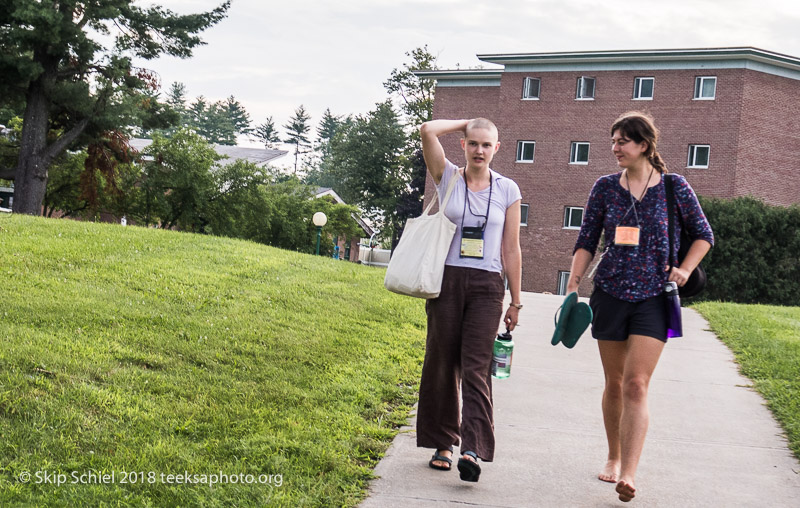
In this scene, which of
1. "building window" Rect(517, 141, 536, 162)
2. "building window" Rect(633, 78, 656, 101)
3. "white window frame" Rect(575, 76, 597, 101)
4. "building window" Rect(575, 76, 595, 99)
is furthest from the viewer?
"building window" Rect(517, 141, 536, 162)

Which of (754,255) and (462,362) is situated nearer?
(462,362)

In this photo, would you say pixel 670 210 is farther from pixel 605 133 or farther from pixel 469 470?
pixel 605 133

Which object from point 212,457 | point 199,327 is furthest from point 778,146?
point 212,457

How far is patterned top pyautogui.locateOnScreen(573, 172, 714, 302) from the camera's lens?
4.63 m

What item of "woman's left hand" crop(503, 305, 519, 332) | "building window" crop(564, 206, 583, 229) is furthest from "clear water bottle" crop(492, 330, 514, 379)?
"building window" crop(564, 206, 583, 229)

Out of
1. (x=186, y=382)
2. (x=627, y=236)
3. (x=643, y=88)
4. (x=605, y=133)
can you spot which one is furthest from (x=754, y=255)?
(x=627, y=236)

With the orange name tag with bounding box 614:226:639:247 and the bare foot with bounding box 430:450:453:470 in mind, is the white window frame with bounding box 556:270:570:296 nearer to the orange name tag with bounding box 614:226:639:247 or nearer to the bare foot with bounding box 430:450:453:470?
the bare foot with bounding box 430:450:453:470

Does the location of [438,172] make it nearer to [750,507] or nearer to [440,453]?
[440,453]

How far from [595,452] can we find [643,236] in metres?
1.75

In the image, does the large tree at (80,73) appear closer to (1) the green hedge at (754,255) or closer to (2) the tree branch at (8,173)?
(2) the tree branch at (8,173)

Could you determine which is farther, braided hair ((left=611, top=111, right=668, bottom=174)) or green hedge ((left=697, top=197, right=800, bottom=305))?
green hedge ((left=697, top=197, right=800, bottom=305))

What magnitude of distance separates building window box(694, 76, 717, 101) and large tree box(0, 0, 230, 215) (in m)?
21.0

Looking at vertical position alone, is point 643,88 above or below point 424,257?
above

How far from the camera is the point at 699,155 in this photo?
36.8 metres
